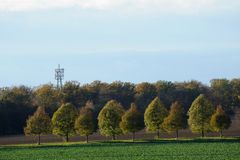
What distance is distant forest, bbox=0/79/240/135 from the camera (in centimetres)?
12050

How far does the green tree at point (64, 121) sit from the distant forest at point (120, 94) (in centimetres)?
2533

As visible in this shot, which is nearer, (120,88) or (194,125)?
(194,125)

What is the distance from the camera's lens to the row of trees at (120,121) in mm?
89188

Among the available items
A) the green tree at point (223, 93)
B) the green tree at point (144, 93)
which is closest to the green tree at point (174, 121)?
the green tree at point (144, 93)

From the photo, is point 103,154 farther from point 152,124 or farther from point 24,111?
point 24,111

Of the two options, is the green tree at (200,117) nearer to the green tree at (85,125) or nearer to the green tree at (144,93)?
the green tree at (85,125)

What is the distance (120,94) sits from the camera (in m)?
134

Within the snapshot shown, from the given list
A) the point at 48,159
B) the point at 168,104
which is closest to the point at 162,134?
the point at 168,104

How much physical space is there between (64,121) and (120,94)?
4567cm

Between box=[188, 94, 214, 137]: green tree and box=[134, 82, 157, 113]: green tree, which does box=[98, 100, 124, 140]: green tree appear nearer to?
box=[188, 94, 214, 137]: green tree

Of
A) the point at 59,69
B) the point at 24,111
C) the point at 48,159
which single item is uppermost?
the point at 59,69

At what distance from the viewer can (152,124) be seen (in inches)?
3607

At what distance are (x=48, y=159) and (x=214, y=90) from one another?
86.4 m

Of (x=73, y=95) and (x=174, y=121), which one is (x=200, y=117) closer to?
(x=174, y=121)
